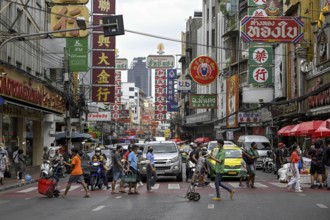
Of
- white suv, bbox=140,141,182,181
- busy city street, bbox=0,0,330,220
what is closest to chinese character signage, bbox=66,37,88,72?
busy city street, bbox=0,0,330,220

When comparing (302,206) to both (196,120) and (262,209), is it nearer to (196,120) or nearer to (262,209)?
(262,209)

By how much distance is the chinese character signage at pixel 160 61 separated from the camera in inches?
2416

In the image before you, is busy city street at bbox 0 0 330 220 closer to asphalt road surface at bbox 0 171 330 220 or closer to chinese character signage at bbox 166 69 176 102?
asphalt road surface at bbox 0 171 330 220

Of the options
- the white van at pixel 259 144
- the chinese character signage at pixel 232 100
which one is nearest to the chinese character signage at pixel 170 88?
the chinese character signage at pixel 232 100

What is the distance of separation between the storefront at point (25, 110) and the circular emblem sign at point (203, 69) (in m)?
10.8

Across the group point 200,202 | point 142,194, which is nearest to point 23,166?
point 142,194

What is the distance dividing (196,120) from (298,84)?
45129mm

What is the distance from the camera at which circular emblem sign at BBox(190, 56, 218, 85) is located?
45219 mm

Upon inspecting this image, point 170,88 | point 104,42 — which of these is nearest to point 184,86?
point 170,88

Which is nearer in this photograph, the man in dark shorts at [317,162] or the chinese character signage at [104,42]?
the man in dark shorts at [317,162]

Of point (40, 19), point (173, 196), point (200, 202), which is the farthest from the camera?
point (40, 19)

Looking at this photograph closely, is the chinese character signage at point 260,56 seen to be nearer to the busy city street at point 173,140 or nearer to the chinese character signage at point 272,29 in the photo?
the busy city street at point 173,140

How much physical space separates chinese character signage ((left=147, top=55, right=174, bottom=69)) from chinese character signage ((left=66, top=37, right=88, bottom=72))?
68.7ft

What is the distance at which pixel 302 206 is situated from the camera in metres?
15.4
